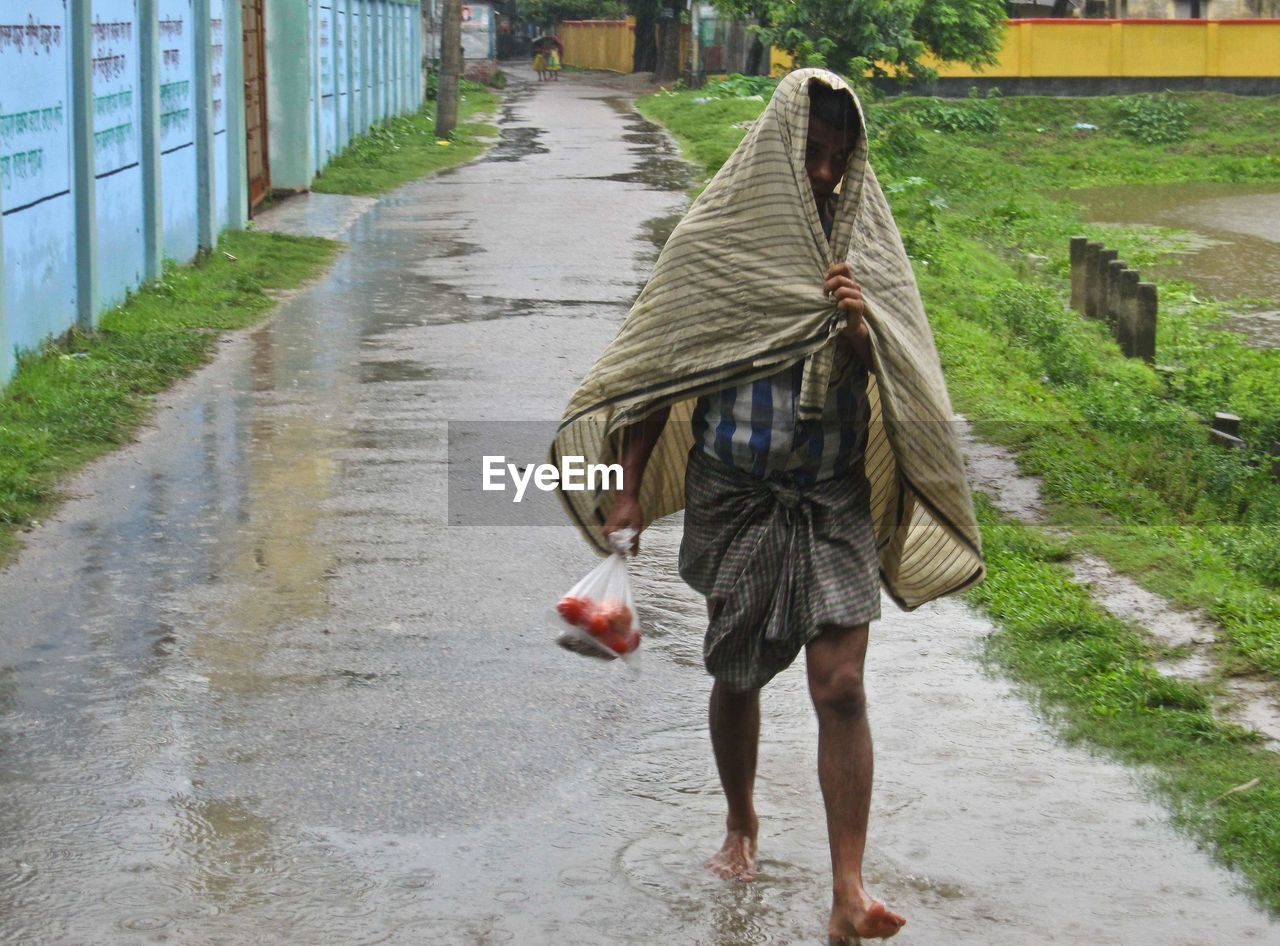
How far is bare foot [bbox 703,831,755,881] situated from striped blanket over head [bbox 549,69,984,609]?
714mm

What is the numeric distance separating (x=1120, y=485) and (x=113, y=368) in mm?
5188

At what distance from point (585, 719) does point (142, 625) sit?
5.19 ft

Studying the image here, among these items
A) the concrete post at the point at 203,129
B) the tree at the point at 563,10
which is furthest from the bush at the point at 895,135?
the tree at the point at 563,10

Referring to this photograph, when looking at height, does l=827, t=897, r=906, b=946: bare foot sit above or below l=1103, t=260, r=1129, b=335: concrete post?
below

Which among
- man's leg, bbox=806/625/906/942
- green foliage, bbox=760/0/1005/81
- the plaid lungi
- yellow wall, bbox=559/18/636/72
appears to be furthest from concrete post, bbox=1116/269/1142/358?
yellow wall, bbox=559/18/636/72

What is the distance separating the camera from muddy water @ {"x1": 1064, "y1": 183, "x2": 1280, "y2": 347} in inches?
729

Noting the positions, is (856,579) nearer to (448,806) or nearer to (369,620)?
(448,806)

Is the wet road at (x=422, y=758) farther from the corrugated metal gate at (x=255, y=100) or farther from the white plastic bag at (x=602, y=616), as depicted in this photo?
the corrugated metal gate at (x=255, y=100)

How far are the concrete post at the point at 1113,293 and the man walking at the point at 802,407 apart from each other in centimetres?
1143

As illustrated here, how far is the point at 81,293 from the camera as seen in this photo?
966 centimetres

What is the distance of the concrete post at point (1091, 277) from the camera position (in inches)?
618

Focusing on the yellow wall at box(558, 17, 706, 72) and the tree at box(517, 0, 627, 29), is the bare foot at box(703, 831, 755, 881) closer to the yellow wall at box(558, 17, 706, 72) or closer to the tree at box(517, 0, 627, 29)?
the yellow wall at box(558, 17, 706, 72)

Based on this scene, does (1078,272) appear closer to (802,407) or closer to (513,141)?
(513,141)

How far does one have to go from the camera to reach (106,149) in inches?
406
